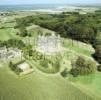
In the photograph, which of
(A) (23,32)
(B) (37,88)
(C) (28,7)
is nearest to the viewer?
(B) (37,88)

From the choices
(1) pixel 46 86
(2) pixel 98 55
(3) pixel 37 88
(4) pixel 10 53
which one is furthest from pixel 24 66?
(2) pixel 98 55

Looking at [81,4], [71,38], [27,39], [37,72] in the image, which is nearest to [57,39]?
[71,38]

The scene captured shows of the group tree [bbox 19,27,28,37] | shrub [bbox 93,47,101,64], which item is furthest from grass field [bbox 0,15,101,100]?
tree [bbox 19,27,28,37]

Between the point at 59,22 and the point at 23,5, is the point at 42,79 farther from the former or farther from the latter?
the point at 23,5

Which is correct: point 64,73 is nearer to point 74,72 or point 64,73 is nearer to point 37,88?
point 74,72

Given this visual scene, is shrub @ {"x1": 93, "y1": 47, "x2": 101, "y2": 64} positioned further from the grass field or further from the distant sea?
the distant sea

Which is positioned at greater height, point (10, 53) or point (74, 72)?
point (10, 53)

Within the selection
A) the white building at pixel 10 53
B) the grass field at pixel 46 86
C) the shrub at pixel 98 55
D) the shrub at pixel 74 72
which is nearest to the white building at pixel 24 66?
the grass field at pixel 46 86

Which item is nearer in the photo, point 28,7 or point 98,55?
point 98,55
